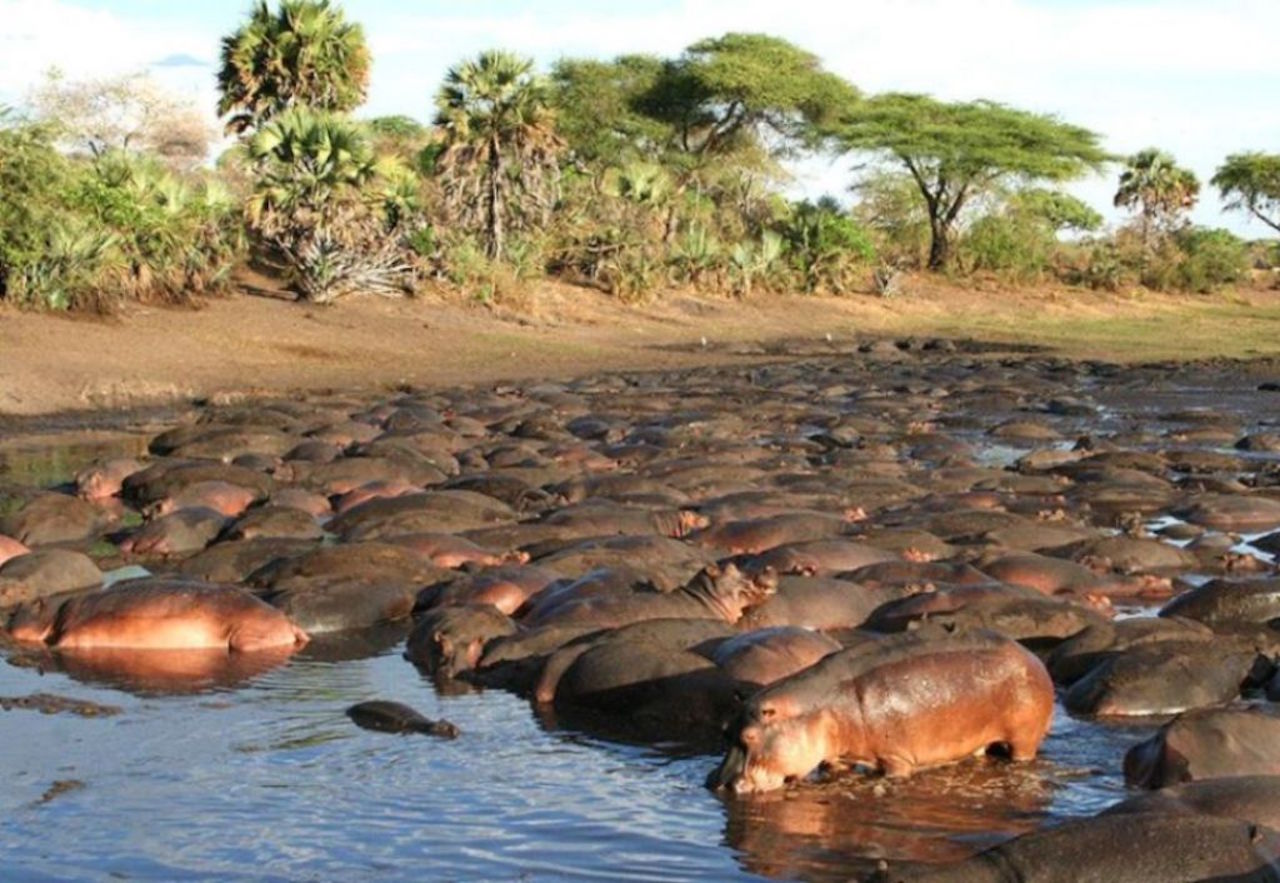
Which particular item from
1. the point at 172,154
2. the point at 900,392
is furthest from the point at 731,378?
the point at 172,154

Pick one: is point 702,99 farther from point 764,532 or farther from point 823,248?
point 764,532

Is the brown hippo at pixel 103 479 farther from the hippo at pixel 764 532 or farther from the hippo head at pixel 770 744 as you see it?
the hippo head at pixel 770 744

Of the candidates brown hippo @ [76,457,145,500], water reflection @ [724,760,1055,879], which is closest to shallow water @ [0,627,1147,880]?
water reflection @ [724,760,1055,879]

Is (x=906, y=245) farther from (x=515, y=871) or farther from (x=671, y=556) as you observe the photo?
(x=515, y=871)

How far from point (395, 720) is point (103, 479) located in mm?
7913

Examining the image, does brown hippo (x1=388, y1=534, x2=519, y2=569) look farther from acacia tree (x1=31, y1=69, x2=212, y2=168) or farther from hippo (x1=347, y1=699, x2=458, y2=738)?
acacia tree (x1=31, y1=69, x2=212, y2=168)

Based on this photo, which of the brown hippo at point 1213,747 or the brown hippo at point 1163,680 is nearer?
the brown hippo at point 1213,747

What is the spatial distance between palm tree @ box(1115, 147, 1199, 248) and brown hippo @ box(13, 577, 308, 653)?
55.6 meters

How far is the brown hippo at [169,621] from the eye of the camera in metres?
10.0

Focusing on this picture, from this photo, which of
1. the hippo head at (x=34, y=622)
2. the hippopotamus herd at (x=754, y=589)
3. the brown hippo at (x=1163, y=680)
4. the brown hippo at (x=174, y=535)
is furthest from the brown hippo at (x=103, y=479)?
the brown hippo at (x=1163, y=680)

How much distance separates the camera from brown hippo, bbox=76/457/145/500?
15.8 metres

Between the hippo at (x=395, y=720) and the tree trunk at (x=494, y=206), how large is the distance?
28.6m

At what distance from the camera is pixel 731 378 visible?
30.8m

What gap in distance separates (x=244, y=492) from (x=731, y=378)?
651 inches
